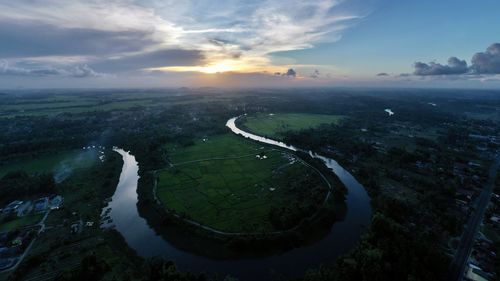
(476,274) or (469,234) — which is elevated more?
(469,234)

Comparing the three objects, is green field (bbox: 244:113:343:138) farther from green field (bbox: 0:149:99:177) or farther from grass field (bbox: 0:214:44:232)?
grass field (bbox: 0:214:44:232)

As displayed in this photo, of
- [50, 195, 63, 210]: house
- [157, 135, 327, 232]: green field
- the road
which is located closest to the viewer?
the road

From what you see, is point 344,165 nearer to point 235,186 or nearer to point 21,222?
point 235,186

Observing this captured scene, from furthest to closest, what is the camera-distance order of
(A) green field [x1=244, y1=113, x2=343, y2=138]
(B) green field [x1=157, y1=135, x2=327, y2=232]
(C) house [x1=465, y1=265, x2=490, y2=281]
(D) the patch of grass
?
(A) green field [x1=244, y1=113, x2=343, y2=138], (D) the patch of grass, (B) green field [x1=157, y1=135, x2=327, y2=232], (C) house [x1=465, y1=265, x2=490, y2=281]

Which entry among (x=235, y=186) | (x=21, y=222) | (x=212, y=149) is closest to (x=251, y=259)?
(x=235, y=186)

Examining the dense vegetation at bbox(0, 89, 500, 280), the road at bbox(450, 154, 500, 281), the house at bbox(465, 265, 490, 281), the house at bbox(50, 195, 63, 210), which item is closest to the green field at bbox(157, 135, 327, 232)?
the dense vegetation at bbox(0, 89, 500, 280)

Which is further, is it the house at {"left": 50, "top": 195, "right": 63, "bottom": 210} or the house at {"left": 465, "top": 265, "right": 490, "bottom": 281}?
the house at {"left": 50, "top": 195, "right": 63, "bottom": 210}

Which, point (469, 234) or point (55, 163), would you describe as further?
point (55, 163)
